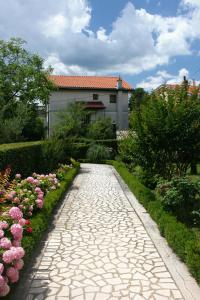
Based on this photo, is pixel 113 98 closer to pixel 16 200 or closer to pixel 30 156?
pixel 30 156

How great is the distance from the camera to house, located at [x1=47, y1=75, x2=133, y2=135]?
3997cm

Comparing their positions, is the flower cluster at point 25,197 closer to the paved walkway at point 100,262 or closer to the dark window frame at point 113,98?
the paved walkway at point 100,262

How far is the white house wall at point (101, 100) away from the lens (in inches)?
1582

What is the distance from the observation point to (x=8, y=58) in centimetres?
3544

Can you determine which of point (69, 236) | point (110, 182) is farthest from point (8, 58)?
point (69, 236)

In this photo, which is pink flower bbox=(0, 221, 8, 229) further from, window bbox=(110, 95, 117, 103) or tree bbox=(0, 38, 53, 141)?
window bbox=(110, 95, 117, 103)

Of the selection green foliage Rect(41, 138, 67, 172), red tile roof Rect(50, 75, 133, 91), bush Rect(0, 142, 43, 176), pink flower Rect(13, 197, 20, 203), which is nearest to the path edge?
pink flower Rect(13, 197, 20, 203)

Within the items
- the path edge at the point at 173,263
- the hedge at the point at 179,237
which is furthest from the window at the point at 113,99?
the path edge at the point at 173,263

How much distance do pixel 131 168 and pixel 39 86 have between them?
19.8 meters

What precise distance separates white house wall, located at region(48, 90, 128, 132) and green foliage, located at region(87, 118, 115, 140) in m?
6.18

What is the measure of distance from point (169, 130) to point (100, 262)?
4.85 metres

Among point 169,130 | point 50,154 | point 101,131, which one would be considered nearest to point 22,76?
point 101,131

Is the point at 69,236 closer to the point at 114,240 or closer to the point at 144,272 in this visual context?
the point at 114,240

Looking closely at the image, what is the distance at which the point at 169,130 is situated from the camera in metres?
9.30
